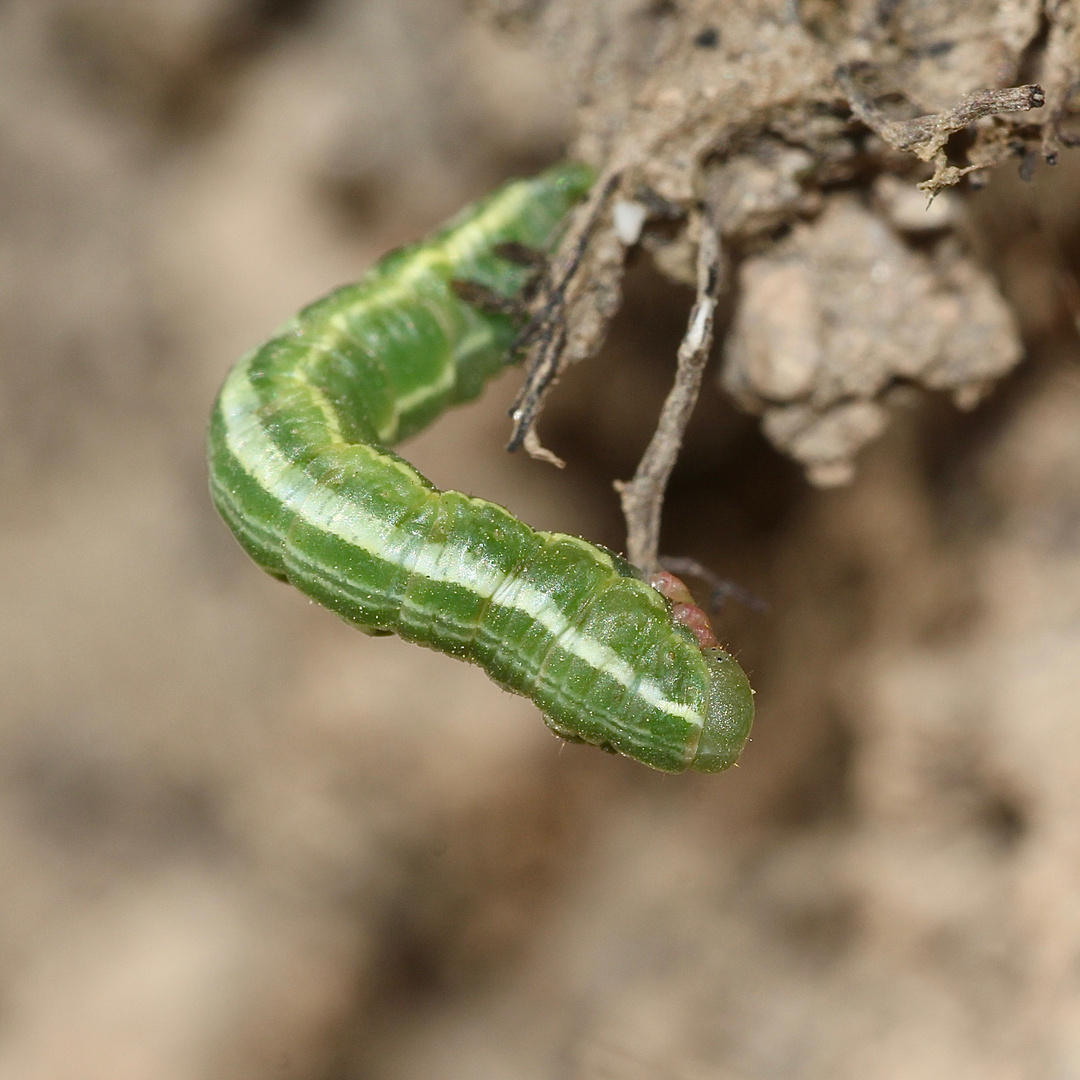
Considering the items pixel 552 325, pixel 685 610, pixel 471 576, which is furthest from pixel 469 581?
pixel 552 325

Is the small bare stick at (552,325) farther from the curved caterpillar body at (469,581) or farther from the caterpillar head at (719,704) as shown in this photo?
the caterpillar head at (719,704)

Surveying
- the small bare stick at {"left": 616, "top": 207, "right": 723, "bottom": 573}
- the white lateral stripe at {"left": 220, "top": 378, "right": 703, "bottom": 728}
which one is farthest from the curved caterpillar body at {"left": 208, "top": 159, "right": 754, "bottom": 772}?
the small bare stick at {"left": 616, "top": 207, "right": 723, "bottom": 573}

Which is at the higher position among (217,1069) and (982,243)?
(982,243)

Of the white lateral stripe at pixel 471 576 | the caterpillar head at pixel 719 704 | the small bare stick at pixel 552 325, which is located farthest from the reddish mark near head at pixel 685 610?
the small bare stick at pixel 552 325

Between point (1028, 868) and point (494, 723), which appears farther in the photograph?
point (494, 723)

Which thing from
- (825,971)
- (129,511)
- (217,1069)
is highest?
(129,511)

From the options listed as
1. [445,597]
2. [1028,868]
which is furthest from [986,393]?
[445,597]

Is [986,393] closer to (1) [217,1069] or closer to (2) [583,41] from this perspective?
(2) [583,41]

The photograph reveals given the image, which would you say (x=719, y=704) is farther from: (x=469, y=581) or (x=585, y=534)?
(x=585, y=534)
